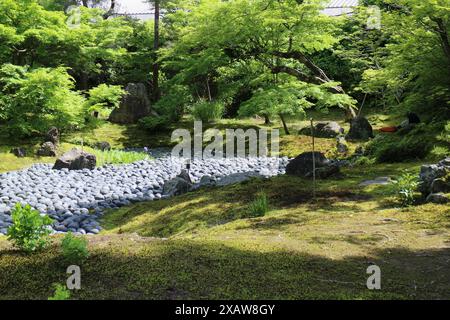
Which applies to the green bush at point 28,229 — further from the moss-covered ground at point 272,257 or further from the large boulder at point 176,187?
the large boulder at point 176,187

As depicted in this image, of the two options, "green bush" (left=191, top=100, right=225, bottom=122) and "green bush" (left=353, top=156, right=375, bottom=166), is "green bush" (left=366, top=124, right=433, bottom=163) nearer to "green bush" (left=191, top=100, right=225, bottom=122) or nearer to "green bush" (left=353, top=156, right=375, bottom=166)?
"green bush" (left=353, top=156, right=375, bottom=166)

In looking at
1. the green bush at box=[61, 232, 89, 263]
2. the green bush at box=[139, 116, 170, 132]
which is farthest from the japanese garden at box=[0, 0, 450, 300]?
the green bush at box=[139, 116, 170, 132]

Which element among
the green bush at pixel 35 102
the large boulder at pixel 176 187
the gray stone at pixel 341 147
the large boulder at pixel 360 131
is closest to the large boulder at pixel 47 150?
the green bush at pixel 35 102

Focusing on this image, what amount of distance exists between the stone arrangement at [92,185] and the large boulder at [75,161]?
21 cm

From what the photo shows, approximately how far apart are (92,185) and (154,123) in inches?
294

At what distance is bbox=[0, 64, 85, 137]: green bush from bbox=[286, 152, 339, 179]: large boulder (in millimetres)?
7764

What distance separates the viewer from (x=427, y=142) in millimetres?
8609

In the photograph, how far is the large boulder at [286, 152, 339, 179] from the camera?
7.75 m

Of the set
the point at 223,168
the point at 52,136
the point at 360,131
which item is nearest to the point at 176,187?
the point at 223,168

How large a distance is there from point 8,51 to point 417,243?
13216 millimetres

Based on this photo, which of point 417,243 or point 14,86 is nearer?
point 417,243
